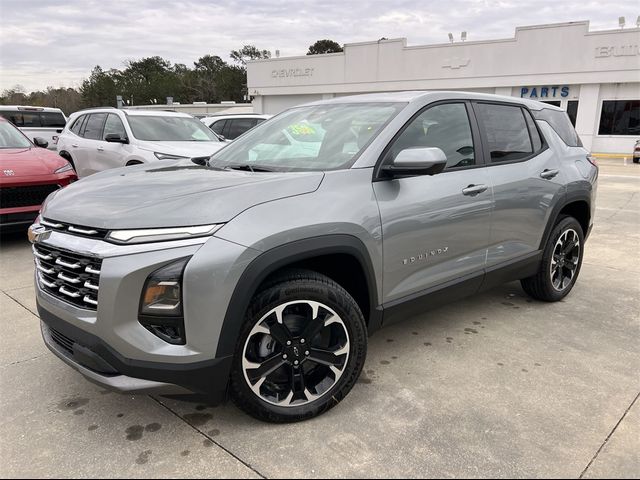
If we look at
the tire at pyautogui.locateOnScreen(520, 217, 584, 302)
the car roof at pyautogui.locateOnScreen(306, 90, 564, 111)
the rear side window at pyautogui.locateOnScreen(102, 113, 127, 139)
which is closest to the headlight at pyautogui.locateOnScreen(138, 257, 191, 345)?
the car roof at pyautogui.locateOnScreen(306, 90, 564, 111)

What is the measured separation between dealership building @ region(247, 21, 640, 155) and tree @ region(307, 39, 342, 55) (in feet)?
156

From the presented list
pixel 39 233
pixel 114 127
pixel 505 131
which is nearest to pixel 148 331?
pixel 39 233

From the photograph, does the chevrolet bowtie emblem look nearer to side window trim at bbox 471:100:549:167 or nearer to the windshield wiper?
the windshield wiper

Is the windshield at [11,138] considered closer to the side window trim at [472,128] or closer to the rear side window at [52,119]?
the side window trim at [472,128]

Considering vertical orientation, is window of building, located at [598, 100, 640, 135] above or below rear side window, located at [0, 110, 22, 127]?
above

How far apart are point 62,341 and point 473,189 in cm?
265

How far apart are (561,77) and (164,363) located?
93.1 feet

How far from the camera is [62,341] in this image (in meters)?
2.49

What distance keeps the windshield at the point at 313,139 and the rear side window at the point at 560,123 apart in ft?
5.99

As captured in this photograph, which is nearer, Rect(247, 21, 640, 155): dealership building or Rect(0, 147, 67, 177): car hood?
Rect(0, 147, 67, 177): car hood

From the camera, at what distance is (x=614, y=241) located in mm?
6773

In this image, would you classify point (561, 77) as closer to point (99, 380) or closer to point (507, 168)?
point (507, 168)

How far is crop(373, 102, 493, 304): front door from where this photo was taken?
2850 mm

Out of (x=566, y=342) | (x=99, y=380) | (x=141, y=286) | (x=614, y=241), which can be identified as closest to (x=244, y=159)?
(x=141, y=286)
